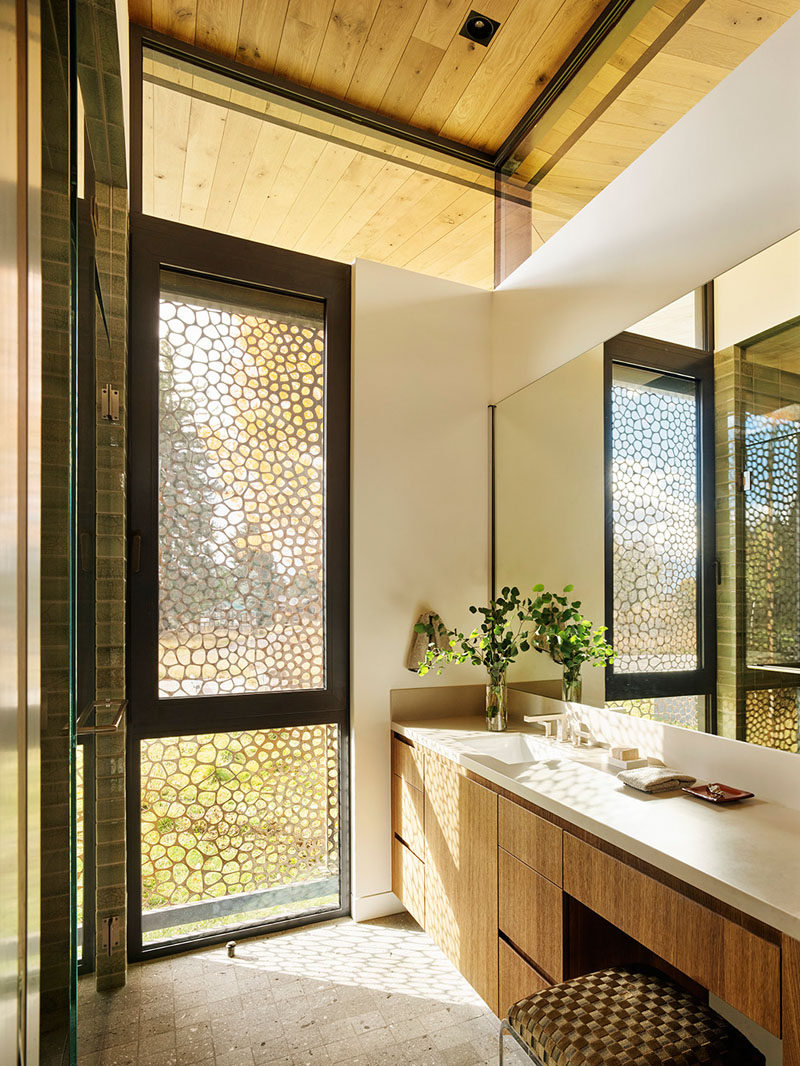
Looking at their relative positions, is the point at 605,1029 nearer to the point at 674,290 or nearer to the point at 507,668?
the point at 507,668

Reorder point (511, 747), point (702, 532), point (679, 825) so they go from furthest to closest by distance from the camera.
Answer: point (511, 747)
point (702, 532)
point (679, 825)

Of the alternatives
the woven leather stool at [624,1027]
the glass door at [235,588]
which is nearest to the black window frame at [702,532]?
the woven leather stool at [624,1027]

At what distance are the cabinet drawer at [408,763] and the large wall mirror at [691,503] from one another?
0.56m

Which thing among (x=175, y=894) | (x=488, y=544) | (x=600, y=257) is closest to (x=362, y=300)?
(x=600, y=257)

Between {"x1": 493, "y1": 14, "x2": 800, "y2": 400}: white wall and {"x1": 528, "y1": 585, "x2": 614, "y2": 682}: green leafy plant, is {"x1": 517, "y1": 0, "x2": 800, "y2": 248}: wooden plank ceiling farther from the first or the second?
{"x1": 528, "y1": 585, "x2": 614, "y2": 682}: green leafy plant

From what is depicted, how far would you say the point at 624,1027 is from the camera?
127cm

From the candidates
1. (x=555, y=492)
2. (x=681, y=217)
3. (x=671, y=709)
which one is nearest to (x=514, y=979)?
(x=671, y=709)

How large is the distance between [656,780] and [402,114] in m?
2.73

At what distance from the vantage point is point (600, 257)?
222 centimetres

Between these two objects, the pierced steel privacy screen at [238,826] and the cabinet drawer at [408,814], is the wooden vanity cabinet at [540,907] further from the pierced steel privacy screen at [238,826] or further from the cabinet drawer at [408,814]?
the pierced steel privacy screen at [238,826]

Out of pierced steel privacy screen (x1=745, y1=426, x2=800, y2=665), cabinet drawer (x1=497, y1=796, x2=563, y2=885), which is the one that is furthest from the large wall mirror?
cabinet drawer (x1=497, y1=796, x2=563, y2=885)

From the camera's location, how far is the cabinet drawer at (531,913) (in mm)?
1607

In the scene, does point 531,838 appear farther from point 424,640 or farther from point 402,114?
point 402,114

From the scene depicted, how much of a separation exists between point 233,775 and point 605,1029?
158cm
